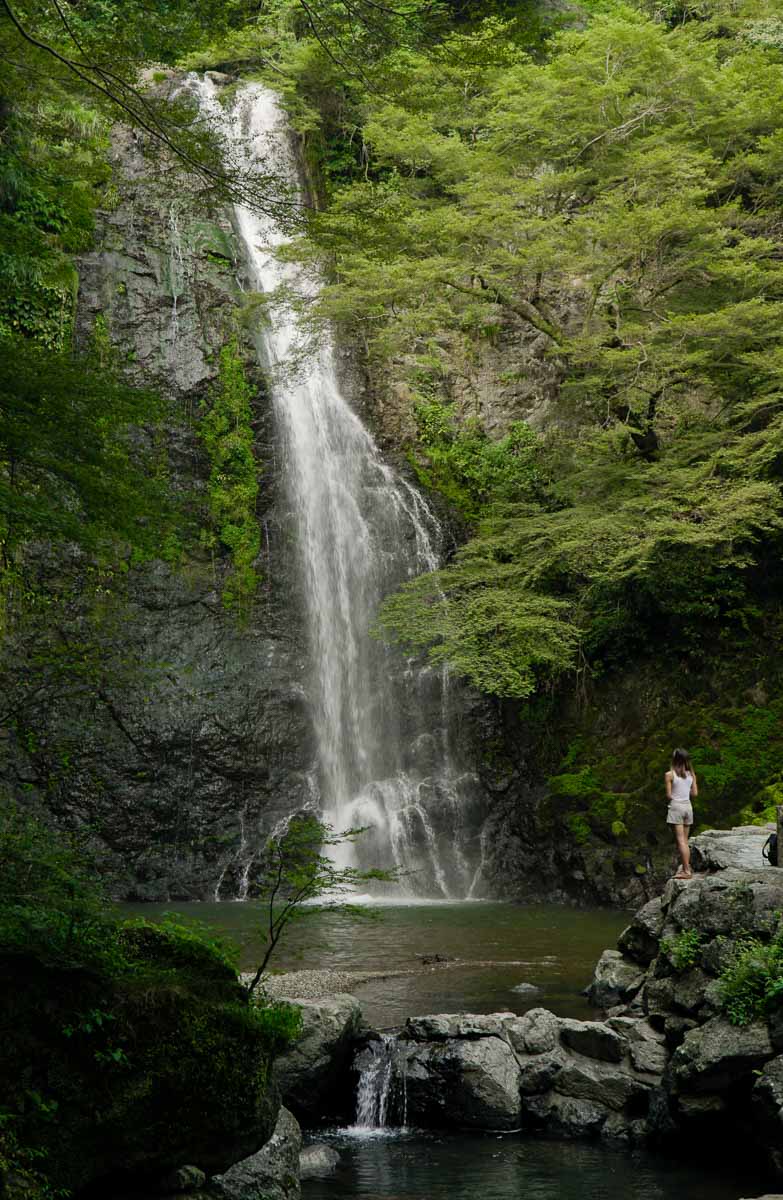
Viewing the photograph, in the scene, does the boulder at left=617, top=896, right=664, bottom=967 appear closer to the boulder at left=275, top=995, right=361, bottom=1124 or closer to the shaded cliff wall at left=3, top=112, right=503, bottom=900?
the boulder at left=275, top=995, right=361, bottom=1124

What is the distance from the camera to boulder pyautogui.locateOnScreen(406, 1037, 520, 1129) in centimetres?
657

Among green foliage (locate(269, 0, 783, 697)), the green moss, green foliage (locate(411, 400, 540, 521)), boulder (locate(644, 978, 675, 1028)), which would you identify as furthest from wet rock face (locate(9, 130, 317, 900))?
boulder (locate(644, 978, 675, 1028))

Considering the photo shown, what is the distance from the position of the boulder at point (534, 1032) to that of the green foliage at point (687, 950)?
3.00 ft

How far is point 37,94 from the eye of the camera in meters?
8.23

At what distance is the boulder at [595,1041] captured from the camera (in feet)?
22.5

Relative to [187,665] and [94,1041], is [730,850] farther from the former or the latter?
[187,665]

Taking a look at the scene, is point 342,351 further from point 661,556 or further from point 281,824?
point 281,824

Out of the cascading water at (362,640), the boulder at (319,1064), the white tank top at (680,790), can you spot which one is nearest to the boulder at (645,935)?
the white tank top at (680,790)

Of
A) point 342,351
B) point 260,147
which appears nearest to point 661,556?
point 342,351

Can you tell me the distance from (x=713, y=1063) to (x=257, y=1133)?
285 centimetres

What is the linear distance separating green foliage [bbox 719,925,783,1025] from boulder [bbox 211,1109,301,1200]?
277cm

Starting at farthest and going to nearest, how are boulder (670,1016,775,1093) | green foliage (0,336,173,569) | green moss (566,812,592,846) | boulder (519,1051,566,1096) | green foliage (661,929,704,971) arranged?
1. green moss (566,812,592,846)
2. green foliage (661,929,704,971)
3. boulder (519,1051,566,1096)
4. boulder (670,1016,775,1093)
5. green foliage (0,336,173,569)

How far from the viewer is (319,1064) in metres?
6.60

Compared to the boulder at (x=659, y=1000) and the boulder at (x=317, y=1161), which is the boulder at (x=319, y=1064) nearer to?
the boulder at (x=317, y=1161)
